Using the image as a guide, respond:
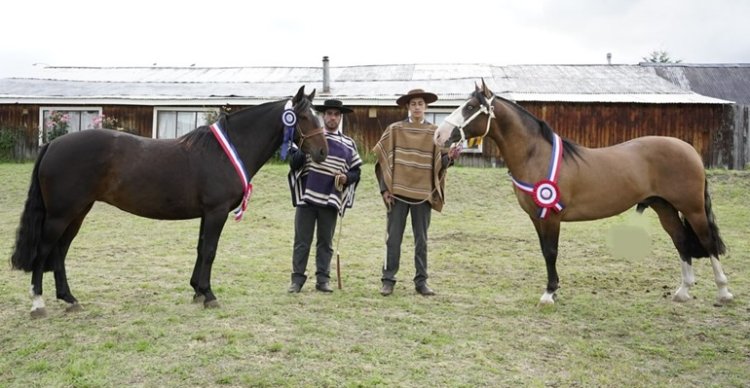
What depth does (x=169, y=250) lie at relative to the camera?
A: 8.90 m

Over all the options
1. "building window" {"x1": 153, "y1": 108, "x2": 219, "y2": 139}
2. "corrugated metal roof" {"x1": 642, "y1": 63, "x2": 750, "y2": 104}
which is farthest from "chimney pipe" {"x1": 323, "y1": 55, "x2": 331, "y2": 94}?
"corrugated metal roof" {"x1": 642, "y1": 63, "x2": 750, "y2": 104}

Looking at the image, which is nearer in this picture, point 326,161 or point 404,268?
point 326,161

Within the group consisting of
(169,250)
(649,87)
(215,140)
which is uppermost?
(649,87)

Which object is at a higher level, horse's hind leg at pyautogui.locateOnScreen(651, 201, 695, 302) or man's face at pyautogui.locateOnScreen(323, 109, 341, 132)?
man's face at pyautogui.locateOnScreen(323, 109, 341, 132)

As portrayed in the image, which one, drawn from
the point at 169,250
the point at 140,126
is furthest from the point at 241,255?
the point at 140,126

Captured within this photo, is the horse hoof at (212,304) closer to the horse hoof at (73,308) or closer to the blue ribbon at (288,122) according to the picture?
the horse hoof at (73,308)

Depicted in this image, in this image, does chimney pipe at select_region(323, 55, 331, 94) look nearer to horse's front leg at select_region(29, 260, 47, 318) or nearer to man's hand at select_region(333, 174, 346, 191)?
man's hand at select_region(333, 174, 346, 191)

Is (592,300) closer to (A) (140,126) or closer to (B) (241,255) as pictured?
(B) (241,255)

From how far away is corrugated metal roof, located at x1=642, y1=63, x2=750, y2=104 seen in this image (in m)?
25.5

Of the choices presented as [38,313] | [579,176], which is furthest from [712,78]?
[38,313]

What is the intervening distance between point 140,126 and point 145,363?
59.4 ft

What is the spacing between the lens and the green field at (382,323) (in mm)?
4020

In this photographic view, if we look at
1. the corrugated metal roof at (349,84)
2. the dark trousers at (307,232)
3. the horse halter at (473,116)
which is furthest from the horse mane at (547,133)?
the corrugated metal roof at (349,84)

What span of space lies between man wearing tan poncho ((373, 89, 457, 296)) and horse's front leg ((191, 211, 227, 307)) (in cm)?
166
